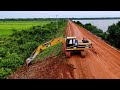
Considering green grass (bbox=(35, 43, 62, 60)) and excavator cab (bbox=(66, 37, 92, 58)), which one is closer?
excavator cab (bbox=(66, 37, 92, 58))

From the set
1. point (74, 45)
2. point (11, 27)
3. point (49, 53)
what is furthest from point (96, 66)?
point (11, 27)

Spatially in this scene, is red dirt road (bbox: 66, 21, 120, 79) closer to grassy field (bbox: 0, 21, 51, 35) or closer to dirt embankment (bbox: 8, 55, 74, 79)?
dirt embankment (bbox: 8, 55, 74, 79)

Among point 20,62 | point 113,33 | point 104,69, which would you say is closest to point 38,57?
point 20,62

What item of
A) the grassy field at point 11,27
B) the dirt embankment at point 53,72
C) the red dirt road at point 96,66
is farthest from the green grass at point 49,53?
the grassy field at point 11,27

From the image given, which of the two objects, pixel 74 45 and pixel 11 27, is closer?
pixel 74 45

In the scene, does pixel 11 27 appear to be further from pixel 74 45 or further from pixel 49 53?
pixel 74 45

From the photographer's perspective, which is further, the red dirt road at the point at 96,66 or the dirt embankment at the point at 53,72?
the dirt embankment at the point at 53,72

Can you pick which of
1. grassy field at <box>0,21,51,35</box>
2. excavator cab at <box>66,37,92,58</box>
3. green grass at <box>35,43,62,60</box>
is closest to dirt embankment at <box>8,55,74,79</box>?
excavator cab at <box>66,37,92,58</box>

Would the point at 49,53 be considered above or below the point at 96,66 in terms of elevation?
below

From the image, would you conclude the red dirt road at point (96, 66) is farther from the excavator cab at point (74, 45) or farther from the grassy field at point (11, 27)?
the grassy field at point (11, 27)

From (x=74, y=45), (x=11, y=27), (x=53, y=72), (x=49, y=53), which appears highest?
(x=74, y=45)

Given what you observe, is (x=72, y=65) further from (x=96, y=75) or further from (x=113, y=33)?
(x=113, y=33)

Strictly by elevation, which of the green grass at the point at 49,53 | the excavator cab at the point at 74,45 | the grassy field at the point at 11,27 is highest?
the excavator cab at the point at 74,45
